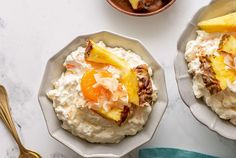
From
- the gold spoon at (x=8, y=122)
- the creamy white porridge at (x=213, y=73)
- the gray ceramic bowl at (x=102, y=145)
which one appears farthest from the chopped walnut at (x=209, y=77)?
the gold spoon at (x=8, y=122)

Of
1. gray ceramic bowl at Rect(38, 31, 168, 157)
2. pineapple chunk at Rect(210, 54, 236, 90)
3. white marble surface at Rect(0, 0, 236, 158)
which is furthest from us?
white marble surface at Rect(0, 0, 236, 158)

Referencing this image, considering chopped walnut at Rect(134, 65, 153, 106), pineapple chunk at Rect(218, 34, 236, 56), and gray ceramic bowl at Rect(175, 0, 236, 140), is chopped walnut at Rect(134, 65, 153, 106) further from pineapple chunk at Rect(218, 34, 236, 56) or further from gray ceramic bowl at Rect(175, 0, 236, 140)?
pineapple chunk at Rect(218, 34, 236, 56)

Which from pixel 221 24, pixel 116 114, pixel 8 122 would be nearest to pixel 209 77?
pixel 221 24

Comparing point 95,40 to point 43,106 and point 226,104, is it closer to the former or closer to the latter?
point 43,106

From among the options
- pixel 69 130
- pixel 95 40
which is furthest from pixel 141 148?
pixel 95 40

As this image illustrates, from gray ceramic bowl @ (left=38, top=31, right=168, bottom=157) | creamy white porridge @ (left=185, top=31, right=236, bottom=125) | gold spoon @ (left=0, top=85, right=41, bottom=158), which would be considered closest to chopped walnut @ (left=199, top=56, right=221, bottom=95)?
creamy white porridge @ (left=185, top=31, right=236, bottom=125)

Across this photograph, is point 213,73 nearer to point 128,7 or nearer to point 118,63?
point 118,63
